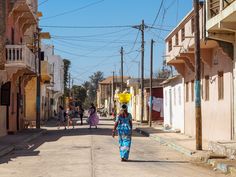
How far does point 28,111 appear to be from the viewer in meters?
54.2

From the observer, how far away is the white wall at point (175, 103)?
32.0 meters

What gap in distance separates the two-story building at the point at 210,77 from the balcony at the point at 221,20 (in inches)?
16.9

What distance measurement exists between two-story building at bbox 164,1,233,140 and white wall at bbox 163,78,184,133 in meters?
2.63

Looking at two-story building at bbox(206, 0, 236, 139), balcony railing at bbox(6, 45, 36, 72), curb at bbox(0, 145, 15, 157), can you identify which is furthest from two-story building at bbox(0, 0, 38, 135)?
two-story building at bbox(206, 0, 236, 139)

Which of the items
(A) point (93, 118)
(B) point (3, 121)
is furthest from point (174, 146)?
(A) point (93, 118)

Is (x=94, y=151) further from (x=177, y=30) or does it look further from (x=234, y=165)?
(x=177, y=30)

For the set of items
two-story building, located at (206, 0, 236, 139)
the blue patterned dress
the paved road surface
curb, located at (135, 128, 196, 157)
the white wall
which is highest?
two-story building, located at (206, 0, 236, 139)

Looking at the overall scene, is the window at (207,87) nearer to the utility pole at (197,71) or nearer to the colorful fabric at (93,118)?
the utility pole at (197,71)

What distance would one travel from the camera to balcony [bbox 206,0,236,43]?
17033 millimetres

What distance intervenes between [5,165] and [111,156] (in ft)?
12.1

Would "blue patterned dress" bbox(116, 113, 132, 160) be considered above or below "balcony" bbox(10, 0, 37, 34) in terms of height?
below

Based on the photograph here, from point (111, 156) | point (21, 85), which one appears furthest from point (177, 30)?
point (21, 85)

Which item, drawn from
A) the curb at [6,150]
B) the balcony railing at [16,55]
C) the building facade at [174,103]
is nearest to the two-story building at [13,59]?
the balcony railing at [16,55]

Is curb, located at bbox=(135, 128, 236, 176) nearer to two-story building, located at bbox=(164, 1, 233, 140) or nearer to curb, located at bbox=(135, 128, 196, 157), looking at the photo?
curb, located at bbox=(135, 128, 196, 157)
